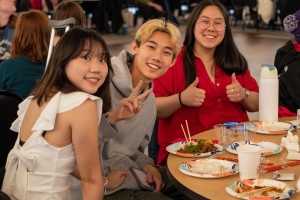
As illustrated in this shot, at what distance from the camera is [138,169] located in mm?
2443

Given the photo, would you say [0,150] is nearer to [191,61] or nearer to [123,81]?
[123,81]

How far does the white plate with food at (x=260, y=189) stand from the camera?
169 cm

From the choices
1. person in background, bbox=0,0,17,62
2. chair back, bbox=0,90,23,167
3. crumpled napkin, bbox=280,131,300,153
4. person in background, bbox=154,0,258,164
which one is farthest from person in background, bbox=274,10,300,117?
person in background, bbox=0,0,17,62

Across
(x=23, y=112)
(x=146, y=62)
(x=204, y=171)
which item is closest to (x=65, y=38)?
(x=23, y=112)

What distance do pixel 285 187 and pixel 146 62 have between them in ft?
3.22

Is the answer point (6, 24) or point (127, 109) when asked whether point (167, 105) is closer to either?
point (127, 109)

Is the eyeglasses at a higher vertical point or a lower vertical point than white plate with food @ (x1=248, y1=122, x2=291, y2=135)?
higher

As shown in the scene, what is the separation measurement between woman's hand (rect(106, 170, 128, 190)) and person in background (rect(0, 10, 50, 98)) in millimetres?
1323

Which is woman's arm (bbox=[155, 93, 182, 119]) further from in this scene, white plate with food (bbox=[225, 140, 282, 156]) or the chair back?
the chair back

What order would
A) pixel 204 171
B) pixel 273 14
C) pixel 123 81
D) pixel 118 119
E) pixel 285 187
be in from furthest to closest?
pixel 273 14, pixel 123 81, pixel 118 119, pixel 204 171, pixel 285 187

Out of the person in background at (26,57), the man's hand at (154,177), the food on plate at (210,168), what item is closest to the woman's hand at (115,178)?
the man's hand at (154,177)

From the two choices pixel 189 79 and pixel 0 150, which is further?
pixel 189 79

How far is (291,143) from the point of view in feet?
7.22

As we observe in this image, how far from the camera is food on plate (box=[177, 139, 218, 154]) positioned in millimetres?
2185
